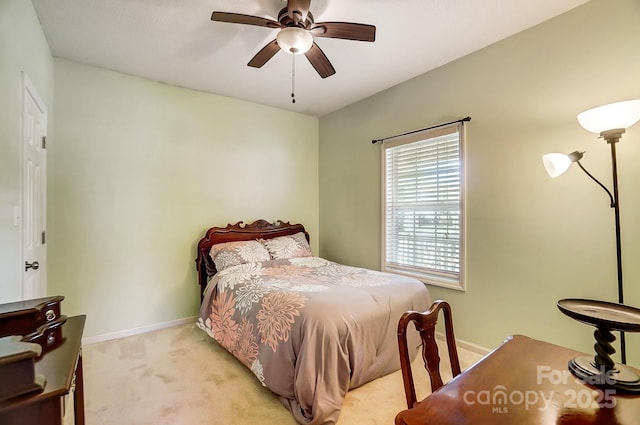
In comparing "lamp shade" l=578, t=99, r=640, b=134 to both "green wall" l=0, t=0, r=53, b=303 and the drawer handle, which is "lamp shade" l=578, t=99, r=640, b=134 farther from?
"green wall" l=0, t=0, r=53, b=303

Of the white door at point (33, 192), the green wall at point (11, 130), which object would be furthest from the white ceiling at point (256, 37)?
the white door at point (33, 192)

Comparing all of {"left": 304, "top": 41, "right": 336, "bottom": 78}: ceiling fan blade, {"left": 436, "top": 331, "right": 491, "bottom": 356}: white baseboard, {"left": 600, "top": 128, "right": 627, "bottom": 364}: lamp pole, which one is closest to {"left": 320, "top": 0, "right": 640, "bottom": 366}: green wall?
{"left": 436, "top": 331, "right": 491, "bottom": 356}: white baseboard

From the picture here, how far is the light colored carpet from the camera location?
1.84 m

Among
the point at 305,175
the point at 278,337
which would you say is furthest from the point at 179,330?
the point at 305,175

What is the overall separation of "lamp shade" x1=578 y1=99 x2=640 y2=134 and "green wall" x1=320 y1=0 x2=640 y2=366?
1.30 feet

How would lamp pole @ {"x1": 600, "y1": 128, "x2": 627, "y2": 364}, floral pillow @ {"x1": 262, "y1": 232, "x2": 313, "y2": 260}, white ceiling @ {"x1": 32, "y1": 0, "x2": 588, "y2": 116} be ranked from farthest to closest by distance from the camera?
floral pillow @ {"x1": 262, "y1": 232, "x2": 313, "y2": 260}, white ceiling @ {"x1": 32, "y1": 0, "x2": 588, "y2": 116}, lamp pole @ {"x1": 600, "y1": 128, "x2": 627, "y2": 364}

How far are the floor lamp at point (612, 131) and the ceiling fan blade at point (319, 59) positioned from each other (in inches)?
64.8

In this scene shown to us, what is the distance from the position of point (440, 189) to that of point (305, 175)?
2052mm

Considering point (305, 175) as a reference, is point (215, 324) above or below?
below

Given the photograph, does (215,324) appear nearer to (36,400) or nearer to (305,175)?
(36,400)

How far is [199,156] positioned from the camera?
351 cm

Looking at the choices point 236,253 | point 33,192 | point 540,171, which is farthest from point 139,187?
point 540,171

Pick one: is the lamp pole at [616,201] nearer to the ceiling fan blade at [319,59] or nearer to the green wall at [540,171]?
the green wall at [540,171]

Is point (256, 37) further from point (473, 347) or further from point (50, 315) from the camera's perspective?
point (473, 347)
